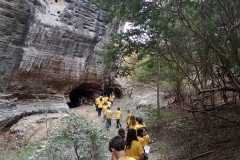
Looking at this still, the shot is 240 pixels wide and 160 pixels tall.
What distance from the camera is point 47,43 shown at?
2270 cm

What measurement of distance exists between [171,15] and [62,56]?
46.3ft

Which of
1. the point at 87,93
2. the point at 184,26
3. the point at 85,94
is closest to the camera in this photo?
the point at 184,26

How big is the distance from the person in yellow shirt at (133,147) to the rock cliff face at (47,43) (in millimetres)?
14517

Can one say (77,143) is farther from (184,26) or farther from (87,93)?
(87,93)

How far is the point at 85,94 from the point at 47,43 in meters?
10.9

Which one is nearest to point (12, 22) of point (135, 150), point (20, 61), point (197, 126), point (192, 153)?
point (20, 61)

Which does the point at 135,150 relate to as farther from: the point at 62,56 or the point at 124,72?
the point at 62,56

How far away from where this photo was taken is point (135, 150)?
683 cm

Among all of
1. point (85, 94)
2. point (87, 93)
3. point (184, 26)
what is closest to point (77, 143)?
point (184, 26)

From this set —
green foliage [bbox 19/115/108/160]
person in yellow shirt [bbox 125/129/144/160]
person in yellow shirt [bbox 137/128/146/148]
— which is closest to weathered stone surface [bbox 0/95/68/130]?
green foliage [bbox 19/115/108/160]

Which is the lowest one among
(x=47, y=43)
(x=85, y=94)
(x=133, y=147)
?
(x=133, y=147)

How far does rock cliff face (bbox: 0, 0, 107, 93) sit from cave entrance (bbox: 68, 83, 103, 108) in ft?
11.4

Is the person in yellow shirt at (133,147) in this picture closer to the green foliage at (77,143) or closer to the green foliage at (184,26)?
the green foliage at (77,143)

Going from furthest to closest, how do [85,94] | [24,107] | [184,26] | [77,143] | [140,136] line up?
[85,94] → [24,107] → [184,26] → [77,143] → [140,136]
